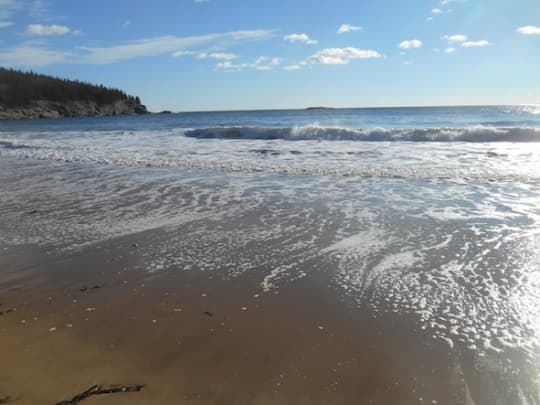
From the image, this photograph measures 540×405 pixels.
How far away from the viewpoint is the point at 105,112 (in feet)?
346

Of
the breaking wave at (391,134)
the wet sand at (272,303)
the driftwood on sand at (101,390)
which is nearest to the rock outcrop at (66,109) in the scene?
the breaking wave at (391,134)

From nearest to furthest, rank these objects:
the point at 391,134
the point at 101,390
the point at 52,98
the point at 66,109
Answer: the point at 101,390 → the point at 391,134 → the point at 66,109 → the point at 52,98

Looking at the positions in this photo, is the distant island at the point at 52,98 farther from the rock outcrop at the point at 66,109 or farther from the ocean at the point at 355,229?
the ocean at the point at 355,229

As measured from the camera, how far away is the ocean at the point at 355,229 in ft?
10.7

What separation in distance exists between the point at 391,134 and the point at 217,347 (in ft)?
68.1

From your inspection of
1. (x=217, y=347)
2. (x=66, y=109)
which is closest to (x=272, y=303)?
(x=217, y=347)

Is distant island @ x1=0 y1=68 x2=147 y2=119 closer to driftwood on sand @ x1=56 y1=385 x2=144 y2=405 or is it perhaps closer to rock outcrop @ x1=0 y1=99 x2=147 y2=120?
A: rock outcrop @ x1=0 y1=99 x2=147 y2=120

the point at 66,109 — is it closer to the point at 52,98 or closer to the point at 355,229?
the point at 52,98

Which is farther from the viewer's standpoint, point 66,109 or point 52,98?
point 52,98

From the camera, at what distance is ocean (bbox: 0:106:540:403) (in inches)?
128

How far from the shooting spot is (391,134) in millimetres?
21969

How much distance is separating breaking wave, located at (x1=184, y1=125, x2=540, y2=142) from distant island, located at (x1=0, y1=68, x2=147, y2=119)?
7005cm

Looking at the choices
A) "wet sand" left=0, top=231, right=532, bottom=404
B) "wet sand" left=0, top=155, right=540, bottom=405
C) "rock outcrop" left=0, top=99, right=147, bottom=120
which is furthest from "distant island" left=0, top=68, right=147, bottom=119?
"wet sand" left=0, top=231, right=532, bottom=404

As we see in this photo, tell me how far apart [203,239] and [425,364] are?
330 centimetres
